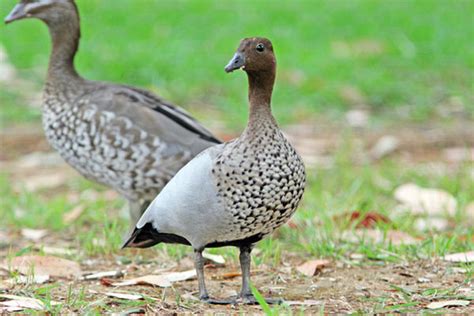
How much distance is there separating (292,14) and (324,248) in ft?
27.3

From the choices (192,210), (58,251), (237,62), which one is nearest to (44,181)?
(58,251)

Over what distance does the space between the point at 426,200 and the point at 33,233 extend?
220 cm

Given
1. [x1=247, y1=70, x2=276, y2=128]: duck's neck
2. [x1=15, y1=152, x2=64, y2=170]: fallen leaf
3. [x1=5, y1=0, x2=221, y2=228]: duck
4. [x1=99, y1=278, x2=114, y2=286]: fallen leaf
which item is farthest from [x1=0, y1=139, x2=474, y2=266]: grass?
[x1=247, y1=70, x2=276, y2=128]: duck's neck

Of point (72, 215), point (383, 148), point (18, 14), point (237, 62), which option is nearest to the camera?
point (237, 62)

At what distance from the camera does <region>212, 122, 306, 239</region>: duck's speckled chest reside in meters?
3.63

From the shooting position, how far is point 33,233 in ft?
17.4

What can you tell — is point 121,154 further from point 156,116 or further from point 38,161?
point 38,161

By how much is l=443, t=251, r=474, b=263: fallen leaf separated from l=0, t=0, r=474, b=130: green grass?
3.57 m

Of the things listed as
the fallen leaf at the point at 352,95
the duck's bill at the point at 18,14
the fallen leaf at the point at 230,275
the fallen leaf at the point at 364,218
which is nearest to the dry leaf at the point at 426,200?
the fallen leaf at the point at 364,218

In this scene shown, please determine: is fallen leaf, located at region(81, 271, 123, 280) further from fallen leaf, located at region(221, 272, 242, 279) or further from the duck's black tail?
fallen leaf, located at region(221, 272, 242, 279)

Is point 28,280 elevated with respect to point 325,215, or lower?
lower

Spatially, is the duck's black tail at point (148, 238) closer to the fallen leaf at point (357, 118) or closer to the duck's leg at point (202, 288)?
the duck's leg at point (202, 288)

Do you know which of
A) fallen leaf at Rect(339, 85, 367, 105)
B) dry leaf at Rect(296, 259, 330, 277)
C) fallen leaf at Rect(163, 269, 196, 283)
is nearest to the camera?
fallen leaf at Rect(163, 269, 196, 283)

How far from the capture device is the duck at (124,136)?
519cm
